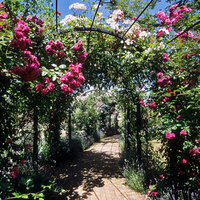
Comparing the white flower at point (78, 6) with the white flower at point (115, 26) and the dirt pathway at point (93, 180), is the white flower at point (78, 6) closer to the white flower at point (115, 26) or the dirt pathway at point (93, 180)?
the white flower at point (115, 26)

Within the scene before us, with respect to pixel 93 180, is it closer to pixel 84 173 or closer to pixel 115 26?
pixel 84 173

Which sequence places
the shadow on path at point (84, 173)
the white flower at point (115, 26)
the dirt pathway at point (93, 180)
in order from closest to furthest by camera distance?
the dirt pathway at point (93, 180) → the shadow on path at point (84, 173) → the white flower at point (115, 26)

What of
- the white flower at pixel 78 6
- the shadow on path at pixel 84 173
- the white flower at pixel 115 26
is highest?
the white flower at pixel 78 6

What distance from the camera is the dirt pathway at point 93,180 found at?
3.34m

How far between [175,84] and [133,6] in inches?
305

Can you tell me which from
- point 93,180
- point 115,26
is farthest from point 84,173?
point 115,26

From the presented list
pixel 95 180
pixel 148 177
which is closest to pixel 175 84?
pixel 148 177

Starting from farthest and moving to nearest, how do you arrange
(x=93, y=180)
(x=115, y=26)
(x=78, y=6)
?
(x=93, y=180)
(x=115, y=26)
(x=78, y=6)

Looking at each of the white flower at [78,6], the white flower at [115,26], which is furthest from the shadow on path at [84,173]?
the white flower at [78,6]

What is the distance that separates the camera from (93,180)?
4203 millimetres

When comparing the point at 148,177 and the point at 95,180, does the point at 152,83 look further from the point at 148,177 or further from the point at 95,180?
the point at 95,180

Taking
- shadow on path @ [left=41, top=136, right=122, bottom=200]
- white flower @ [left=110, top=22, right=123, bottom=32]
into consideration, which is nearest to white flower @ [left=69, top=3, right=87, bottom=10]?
white flower @ [left=110, top=22, right=123, bottom=32]

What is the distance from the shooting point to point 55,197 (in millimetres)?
3172

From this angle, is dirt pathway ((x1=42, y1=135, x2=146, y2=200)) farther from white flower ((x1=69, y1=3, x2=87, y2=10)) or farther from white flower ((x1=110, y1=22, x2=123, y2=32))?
white flower ((x1=69, y1=3, x2=87, y2=10))
